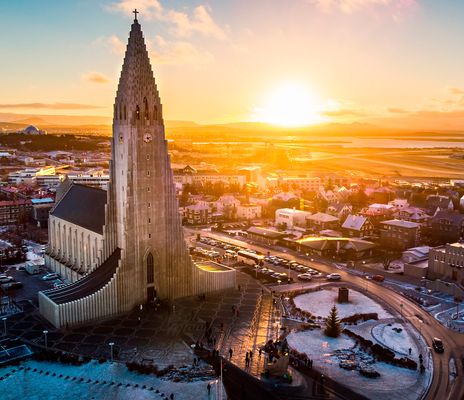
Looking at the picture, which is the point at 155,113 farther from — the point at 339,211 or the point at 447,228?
the point at 339,211

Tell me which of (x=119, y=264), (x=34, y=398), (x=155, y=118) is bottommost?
(x=34, y=398)

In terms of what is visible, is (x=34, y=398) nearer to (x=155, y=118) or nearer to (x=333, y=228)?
(x=155, y=118)

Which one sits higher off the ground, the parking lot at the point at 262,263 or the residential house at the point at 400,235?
the residential house at the point at 400,235

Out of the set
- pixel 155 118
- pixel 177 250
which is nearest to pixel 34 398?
pixel 177 250

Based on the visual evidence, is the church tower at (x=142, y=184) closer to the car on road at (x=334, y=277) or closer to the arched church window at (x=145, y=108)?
the arched church window at (x=145, y=108)

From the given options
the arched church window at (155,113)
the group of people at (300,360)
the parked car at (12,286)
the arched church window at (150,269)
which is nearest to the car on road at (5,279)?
the parked car at (12,286)

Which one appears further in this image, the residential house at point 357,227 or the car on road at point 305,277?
the residential house at point 357,227
